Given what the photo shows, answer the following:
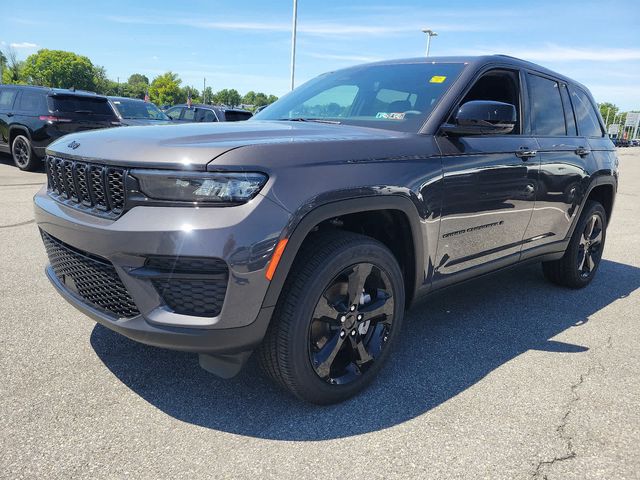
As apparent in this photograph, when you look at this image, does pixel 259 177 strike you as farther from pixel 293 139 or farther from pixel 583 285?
pixel 583 285

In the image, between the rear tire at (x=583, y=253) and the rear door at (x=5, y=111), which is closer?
the rear tire at (x=583, y=253)

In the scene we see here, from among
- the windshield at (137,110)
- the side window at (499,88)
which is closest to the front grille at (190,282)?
the side window at (499,88)

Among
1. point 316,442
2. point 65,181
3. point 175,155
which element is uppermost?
point 175,155

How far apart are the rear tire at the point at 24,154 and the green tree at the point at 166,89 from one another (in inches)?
3433

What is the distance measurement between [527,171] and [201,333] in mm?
2460

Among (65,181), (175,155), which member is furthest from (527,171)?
(65,181)

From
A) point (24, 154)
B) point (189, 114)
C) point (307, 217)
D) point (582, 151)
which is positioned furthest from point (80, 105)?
point (307, 217)

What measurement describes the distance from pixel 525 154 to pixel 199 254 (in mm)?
2417

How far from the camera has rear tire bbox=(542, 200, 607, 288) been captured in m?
4.41

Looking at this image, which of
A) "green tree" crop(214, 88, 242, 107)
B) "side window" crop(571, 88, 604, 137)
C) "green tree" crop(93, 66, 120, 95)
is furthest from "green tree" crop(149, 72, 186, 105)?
"side window" crop(571, 88, 604, 137)

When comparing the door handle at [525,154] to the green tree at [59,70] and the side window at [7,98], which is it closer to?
the side window at [7,98]

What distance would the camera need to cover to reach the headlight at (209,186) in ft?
6.53

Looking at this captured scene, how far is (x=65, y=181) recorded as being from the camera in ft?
8.18

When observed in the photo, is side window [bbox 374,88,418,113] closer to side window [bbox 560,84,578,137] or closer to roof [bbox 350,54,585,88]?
roof [bbox 350,54,585,88]
